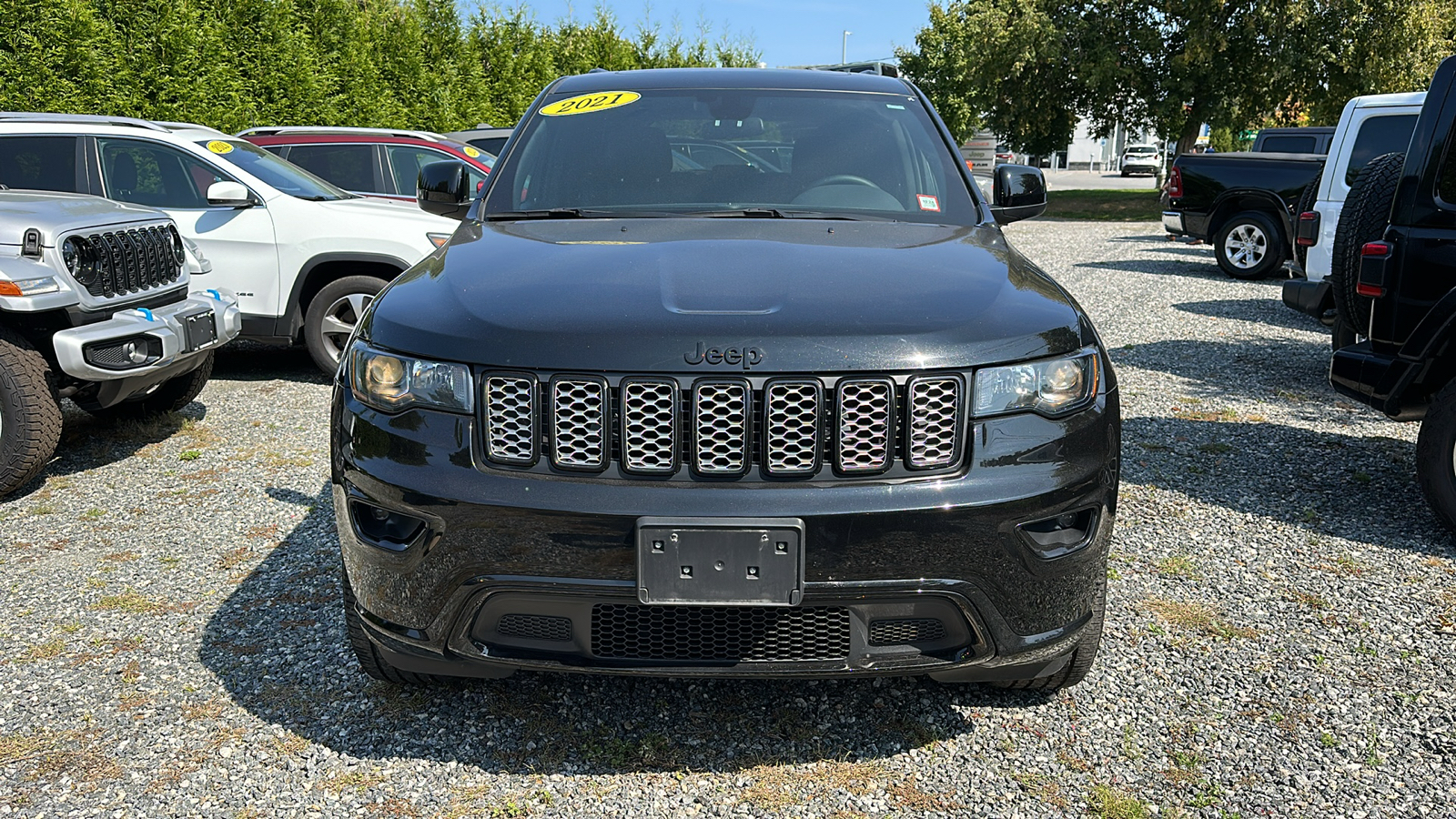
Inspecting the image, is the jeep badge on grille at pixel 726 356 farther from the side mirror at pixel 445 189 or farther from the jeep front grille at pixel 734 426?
the side mirror at pixel 445 189

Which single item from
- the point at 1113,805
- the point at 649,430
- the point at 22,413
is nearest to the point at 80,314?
the point at 22,413

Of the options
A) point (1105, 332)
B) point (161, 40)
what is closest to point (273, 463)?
point (1105, 332)

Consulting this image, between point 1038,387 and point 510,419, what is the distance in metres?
1.14

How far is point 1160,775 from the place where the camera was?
9.00ft

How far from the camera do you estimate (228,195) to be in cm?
686

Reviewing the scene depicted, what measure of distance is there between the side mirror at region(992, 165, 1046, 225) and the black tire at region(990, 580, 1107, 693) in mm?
1630

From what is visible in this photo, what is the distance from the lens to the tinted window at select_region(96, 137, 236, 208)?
7051 mm

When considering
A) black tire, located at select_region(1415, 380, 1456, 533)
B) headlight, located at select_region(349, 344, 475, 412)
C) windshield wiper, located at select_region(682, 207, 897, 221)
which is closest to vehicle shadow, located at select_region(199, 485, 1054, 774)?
headlight, located at select_region(349, 344, 475, 412)

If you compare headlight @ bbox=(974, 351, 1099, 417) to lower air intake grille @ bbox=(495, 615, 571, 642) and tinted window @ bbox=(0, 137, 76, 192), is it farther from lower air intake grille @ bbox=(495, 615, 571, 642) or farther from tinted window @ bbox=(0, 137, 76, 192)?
tinted window @ bbox=(0, 137, 76, 192)

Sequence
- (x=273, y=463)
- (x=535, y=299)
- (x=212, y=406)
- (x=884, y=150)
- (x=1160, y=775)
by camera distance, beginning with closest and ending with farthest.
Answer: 1. (x=535, y=299)
2. (x=1160, y=775)
3. (x=884, y=150)
4. (x=273, y=463)
5. (x=212, y=406)

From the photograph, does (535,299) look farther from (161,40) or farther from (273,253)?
(161,40)

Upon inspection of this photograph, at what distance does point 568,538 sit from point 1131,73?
29.0 metres

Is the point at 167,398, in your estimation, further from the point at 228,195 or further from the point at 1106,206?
the point at 1106,206

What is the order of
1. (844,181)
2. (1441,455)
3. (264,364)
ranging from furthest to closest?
1. (264,364)
2. (1441,455)
3. (844,181)
